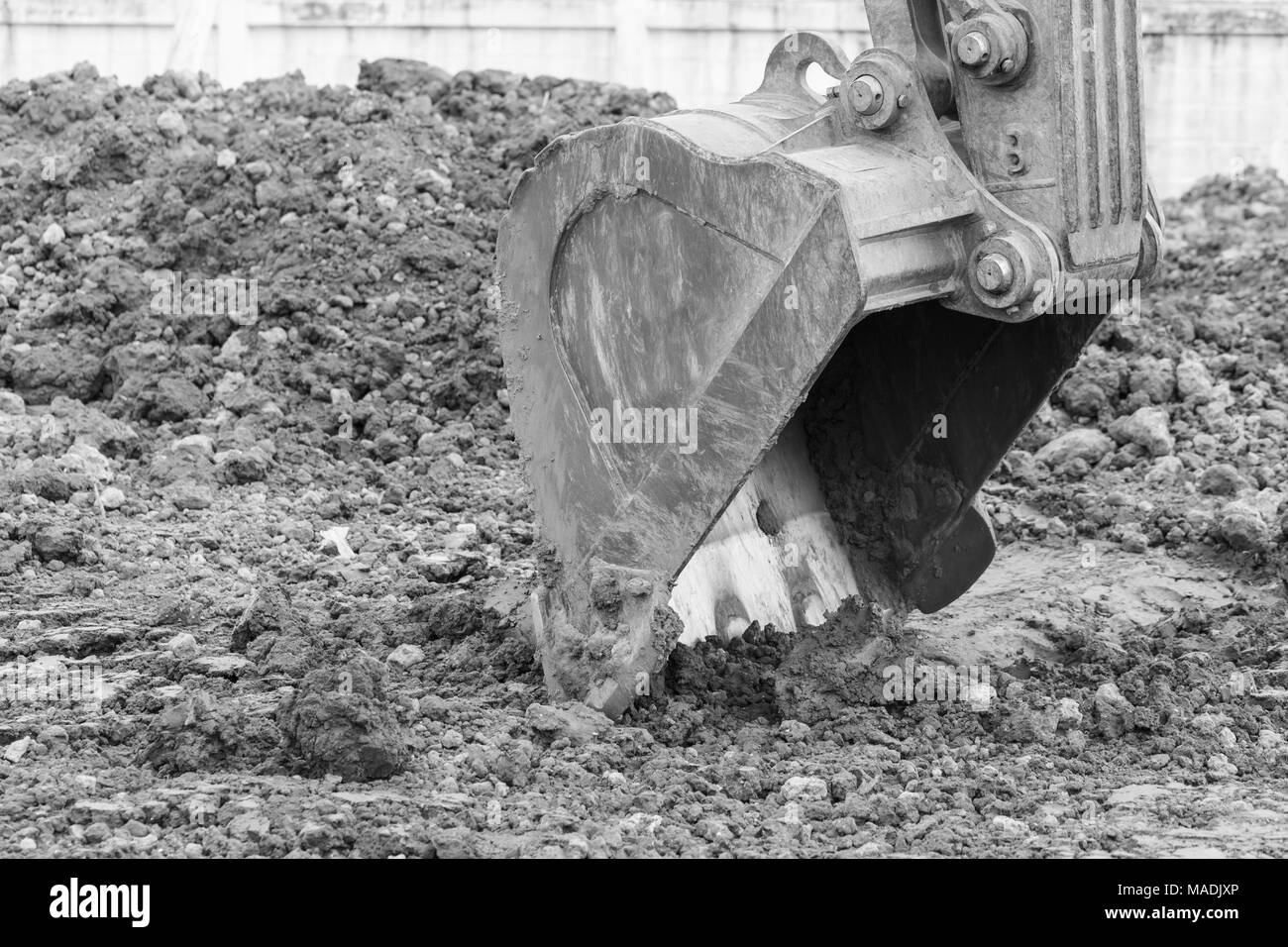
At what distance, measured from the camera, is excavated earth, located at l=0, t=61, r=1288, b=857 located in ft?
13.1

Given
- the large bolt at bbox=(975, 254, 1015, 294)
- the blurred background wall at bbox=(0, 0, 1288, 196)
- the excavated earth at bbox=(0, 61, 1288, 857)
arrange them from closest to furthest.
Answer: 1. the excavated earth at bbox=(0, 61, 1288, 857)
2. the large bolt at bbox=(975, 254, 1015, 294)
3. the blurred background wall at bbox=(0, 0, 1288, 196)

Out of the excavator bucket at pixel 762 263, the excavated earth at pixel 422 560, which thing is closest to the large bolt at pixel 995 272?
the excavator bucket at pixel 762 263

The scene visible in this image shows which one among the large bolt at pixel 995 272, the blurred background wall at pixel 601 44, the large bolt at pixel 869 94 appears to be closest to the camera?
the large bolt at pixel 995 272

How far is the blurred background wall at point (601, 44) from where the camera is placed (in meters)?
13.2

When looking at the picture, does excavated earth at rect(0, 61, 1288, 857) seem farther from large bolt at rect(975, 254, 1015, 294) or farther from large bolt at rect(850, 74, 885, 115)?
large bolt at rect(850, 74, 885, 115)

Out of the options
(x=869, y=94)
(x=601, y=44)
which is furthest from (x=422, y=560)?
(x=601, y=44)

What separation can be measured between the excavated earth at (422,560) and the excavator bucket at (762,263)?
45 centimetres

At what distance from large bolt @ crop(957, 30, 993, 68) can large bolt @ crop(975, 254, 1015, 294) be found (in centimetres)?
49

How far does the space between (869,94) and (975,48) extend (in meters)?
0.28

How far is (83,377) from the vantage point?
7965 millimetres

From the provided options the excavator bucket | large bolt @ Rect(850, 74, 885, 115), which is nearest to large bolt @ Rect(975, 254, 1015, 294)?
the excavator bucket

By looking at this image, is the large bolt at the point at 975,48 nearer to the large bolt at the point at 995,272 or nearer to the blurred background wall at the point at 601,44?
the large bolt at the point at 995,272

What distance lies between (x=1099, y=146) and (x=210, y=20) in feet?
33.2

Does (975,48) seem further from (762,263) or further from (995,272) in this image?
(762,263)
